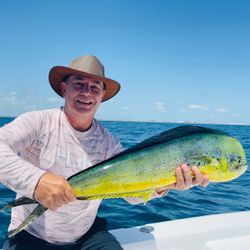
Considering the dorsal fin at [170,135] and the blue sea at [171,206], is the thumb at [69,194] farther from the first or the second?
the blue sea at [171,206]

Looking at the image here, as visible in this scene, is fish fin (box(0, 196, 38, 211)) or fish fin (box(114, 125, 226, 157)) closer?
fish fin (box(0, 196, 38, 211))

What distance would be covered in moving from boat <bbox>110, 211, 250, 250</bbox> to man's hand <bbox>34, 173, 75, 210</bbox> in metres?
1.38

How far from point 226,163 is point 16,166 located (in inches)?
50.1

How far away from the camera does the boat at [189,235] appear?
3.13 m

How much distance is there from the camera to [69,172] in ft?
8.63

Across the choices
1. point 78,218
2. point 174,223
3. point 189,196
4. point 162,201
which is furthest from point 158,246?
point 189,196

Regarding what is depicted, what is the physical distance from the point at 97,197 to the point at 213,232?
2.00m

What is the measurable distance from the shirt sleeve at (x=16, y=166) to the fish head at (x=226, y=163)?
1.01 meters

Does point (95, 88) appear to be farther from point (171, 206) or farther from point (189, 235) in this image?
point (171, 206)

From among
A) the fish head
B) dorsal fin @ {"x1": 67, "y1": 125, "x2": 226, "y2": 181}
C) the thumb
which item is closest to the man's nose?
dorsal fin @ {"x1": 67, "y1": 125, "x2": 226, "y2": 181}

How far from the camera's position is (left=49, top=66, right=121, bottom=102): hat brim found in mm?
2643

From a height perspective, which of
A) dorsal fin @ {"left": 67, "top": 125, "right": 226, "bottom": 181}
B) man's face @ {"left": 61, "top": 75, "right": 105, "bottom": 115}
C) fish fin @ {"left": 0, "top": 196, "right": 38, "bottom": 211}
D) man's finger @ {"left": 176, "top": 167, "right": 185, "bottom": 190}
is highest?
man's face @ {"left": 61, "top": 75, "right": 105, "bottom": 115}

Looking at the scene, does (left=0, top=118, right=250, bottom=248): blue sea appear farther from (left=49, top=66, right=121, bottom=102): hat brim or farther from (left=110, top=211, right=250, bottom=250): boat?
(left=49, top=66, right=121, bottom=102): hat brim

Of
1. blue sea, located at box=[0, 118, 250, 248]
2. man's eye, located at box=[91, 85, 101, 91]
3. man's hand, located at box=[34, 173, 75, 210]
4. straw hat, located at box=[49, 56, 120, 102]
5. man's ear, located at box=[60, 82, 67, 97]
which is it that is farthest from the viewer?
blue sea, located at box=[0, 118, 250, 248]
